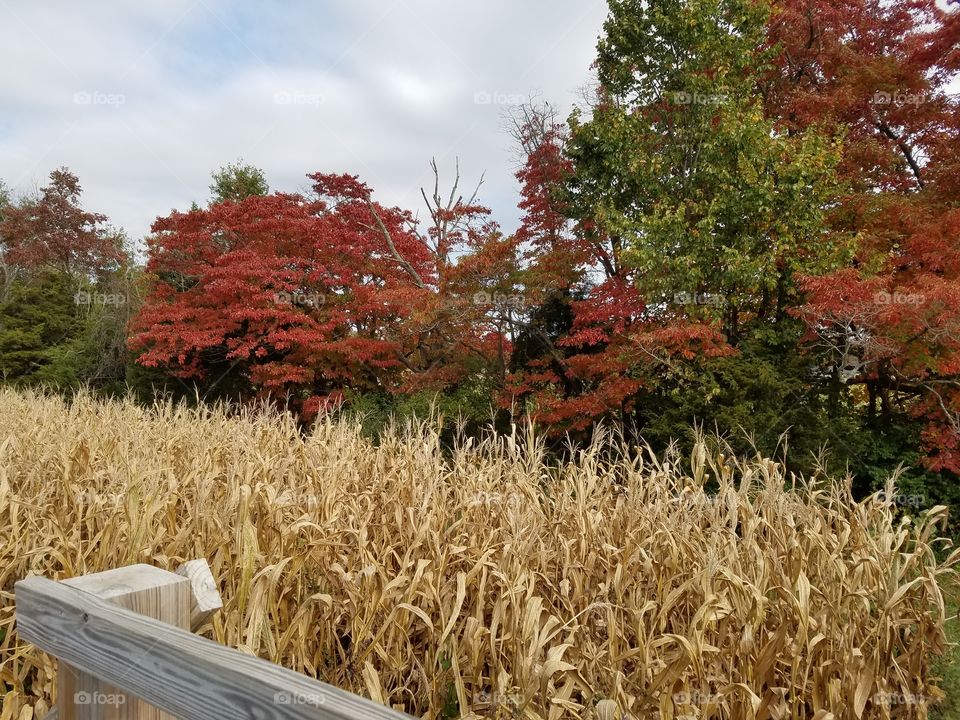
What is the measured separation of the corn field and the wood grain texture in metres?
0.53

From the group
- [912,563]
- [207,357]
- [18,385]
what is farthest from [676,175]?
[18,385]

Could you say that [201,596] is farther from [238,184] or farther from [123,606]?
[238,184]

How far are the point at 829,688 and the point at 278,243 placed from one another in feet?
30.4

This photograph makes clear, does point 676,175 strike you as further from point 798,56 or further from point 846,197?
point 798,56

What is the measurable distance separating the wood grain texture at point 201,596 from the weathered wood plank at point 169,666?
5.0 inches

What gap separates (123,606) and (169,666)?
0.57 feet

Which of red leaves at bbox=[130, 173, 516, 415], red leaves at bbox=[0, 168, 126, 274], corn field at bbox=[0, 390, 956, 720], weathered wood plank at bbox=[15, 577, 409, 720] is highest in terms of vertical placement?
red leaves at bbox=[0, 168, 126, 274]

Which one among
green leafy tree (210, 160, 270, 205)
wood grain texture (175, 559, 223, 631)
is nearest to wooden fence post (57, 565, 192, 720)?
wood grain texture (175, 559, 223, 631)

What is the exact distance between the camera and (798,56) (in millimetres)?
7918

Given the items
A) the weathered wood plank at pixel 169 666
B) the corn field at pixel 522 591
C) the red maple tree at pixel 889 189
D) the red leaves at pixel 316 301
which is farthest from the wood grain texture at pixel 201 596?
the red leaves at pixel 316 301

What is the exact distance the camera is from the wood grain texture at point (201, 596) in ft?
4.07

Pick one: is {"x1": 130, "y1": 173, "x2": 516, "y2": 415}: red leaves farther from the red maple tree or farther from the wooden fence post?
the wooden fence post

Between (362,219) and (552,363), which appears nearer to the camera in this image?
(552,363)

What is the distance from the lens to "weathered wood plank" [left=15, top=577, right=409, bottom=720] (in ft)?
2.99
